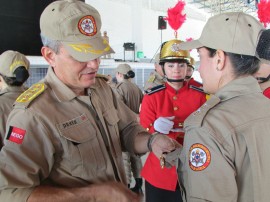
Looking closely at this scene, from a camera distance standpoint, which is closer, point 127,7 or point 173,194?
point 173,194

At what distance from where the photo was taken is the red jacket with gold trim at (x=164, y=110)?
2.06 metres

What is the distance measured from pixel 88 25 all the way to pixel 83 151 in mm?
538

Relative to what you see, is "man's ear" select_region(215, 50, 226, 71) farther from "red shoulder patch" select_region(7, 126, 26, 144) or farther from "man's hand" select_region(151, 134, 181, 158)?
"red shoulder patch" select_region(7, 126, 26, 144)

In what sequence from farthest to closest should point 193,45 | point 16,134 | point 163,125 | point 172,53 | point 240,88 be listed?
point 172,53, point 163,125, point 193,45, point 240,88, point 16,134

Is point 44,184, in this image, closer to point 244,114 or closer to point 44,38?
point 44,38

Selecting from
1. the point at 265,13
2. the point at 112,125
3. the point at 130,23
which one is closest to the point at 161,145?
the point at 112,125

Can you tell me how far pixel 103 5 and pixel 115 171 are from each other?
10.2 meters

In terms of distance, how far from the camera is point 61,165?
3.59 feet

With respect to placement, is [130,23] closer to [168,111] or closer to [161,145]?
[168,111]

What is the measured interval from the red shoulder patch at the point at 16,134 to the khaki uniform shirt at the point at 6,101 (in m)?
1.24

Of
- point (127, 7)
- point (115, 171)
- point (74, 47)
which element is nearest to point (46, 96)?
point (74, 47)

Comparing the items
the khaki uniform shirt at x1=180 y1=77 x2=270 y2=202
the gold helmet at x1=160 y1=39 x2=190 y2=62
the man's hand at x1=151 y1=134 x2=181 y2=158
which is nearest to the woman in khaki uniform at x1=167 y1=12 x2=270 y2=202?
the khaki uniform shirt at x1=180 y1=77 x2=270 y2=202

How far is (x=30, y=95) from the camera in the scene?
3.65ft

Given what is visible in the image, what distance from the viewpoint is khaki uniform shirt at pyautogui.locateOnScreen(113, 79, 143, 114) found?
421 cm
